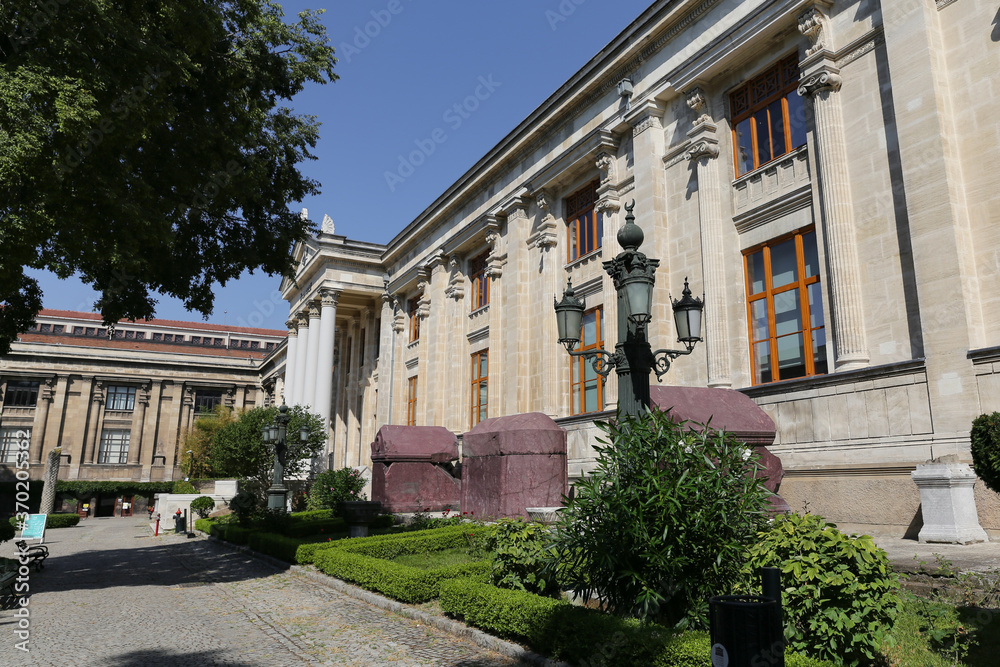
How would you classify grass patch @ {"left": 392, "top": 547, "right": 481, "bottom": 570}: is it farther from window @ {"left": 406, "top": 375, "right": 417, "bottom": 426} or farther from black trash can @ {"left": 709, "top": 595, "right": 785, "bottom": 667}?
window @ {"left": 406, "top": 375, "right": 417, "bottom": 426}

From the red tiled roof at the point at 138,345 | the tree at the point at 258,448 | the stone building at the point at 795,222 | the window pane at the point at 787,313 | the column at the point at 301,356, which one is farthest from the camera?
the red tiled roof at the point at 138,345

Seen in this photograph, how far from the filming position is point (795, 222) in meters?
13.9

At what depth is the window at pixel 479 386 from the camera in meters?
26.5

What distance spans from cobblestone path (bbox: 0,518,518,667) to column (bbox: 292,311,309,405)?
2767 cm

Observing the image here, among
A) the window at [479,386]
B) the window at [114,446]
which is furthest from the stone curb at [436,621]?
the window at [114,446]

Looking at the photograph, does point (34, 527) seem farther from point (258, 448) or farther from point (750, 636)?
point (750, 636)

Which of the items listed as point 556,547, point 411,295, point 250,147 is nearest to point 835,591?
point 556,547

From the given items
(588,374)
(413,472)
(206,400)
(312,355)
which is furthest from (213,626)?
(206,400)

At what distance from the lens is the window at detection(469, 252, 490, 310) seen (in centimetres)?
2733

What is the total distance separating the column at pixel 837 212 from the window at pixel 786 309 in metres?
0.70

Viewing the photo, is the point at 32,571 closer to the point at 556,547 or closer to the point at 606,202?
the point at 556,547

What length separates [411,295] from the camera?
115 feet

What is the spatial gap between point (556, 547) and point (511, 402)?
16350 millimetres

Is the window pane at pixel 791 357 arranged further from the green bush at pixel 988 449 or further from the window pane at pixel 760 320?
the green bush at pixel 988 449
